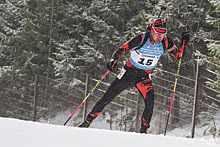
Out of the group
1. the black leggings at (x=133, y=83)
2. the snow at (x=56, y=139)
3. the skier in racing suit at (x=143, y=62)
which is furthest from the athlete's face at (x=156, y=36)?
the snow at (x=56, y=139)

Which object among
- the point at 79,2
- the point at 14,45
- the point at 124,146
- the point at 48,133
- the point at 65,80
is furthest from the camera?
the point at 14,45

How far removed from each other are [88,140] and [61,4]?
13.1 metres

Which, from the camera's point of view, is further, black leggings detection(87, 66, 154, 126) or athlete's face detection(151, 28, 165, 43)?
black leggings detection(87, 66, 154, 126)

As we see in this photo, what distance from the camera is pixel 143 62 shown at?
464 centimetres

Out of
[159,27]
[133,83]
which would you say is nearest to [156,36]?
[159,27]

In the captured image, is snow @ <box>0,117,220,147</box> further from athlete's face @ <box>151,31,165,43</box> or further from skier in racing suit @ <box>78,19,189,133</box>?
athlete's face @ <box>151,31,165,43</box>

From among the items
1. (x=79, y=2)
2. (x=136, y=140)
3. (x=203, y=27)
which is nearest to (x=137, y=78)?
(x=136, y=140)

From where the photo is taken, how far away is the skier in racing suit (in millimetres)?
4484

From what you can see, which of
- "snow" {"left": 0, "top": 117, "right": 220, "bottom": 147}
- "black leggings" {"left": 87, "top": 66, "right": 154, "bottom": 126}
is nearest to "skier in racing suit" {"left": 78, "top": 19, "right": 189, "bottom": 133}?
"black leggings" {"left": 87, "top": 66, "right": 154, "bottom": 126}

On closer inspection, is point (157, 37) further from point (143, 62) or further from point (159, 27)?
point (143, 62)

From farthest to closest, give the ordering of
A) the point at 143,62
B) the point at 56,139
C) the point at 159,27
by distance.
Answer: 1. the point at 143,62
2. the point at 159,27
3. the point at 56,139

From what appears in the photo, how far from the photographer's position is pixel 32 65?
1438 cm

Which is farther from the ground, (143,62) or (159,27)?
(159,27)

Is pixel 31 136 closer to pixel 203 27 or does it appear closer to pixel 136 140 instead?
pixel 136 140
